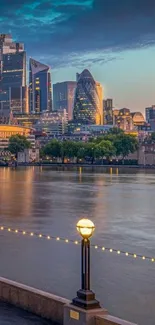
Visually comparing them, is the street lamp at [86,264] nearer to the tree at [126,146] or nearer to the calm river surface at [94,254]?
the calm river surface at [94,254]

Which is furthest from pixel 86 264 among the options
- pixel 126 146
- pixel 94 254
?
pixel 126 146

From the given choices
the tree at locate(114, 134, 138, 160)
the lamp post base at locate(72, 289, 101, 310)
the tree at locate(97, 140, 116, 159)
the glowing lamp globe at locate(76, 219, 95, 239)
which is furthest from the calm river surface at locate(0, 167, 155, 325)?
the tree at locate(114, 134, 138, 160)

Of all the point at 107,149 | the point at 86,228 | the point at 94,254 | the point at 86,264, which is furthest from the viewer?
the point at 107,149

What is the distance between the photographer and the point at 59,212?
1624 inches

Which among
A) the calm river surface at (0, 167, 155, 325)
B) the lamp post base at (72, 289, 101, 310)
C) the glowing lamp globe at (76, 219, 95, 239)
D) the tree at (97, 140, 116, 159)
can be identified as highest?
the tree at (97, 140, 116, 159)

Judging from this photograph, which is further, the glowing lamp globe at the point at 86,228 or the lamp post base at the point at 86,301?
the lamp post base at the point at 86,301

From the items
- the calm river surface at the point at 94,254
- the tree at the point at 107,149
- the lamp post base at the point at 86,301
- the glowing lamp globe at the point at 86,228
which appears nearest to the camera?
the glowing lamp globe at the point at 86,228

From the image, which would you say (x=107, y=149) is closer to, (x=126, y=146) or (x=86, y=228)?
(x=126, y=146)

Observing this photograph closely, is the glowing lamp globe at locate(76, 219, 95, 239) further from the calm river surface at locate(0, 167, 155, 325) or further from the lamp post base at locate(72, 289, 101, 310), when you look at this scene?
the calm river surface at locate(0, 167, 155, 325)

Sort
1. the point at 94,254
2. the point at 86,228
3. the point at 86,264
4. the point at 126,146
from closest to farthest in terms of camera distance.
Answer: the point at 86,228
the point at 86,264
the point at 94,254
the point at 126,146

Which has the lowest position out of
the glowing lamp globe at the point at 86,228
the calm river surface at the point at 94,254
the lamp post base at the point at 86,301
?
the calm river surface at the point at 94,254

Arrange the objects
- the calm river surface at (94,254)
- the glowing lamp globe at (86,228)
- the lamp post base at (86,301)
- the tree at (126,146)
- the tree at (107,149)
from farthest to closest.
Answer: the tree at (126,146)
the tree at (107,149)
the calm river surface at (94,254)
the lamp post base at (86,301)
the glowing lamp globe at (86,228)

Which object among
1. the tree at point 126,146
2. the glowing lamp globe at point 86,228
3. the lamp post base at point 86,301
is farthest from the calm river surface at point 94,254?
the tree at point 126,146

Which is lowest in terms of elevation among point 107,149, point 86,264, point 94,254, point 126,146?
point 94,254
